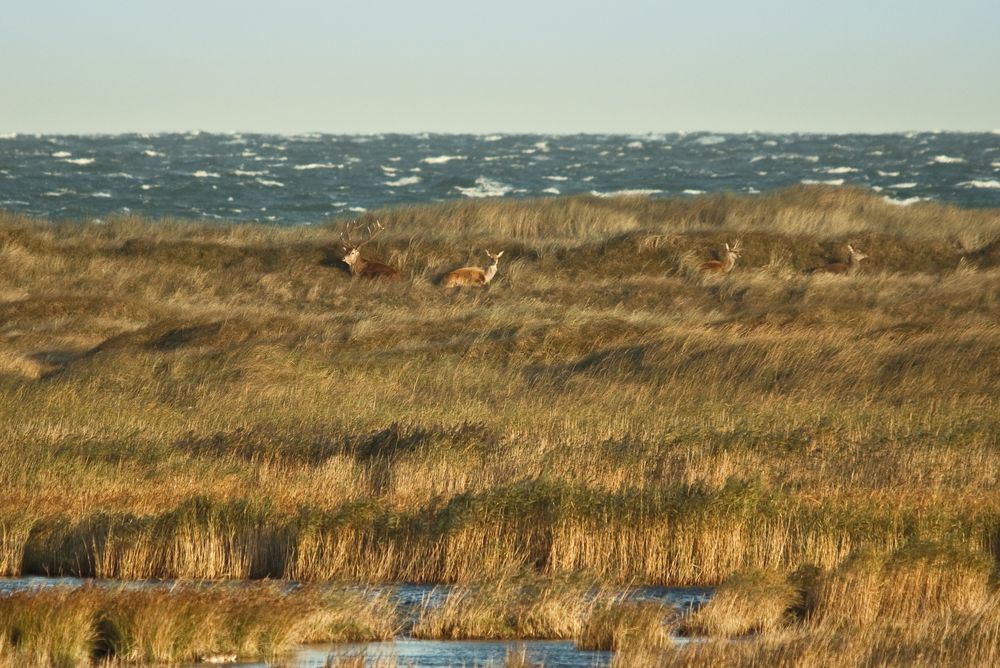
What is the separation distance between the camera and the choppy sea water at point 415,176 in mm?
67938

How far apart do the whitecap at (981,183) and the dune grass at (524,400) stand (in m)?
34.4

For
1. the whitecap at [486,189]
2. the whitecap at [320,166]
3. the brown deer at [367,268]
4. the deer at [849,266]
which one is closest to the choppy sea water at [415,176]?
the whitecap at [486,189]

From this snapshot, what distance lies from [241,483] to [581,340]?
11.7 meters

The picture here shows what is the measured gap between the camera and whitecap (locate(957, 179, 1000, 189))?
244ft

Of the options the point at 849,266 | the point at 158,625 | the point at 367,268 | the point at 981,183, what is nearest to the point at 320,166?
the point at 981,183

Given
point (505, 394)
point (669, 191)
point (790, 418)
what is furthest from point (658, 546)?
point (669, 191)

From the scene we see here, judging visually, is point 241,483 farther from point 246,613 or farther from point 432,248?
point 432,248

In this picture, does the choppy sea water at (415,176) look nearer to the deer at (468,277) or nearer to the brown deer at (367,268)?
the deer at (468,277)

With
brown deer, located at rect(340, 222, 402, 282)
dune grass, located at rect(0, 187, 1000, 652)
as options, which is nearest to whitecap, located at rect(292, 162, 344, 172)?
dune grass, located at rect(0, 187, 1000, 652)

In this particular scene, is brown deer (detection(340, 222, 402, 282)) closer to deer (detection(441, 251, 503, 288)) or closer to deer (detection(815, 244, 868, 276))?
deer (detection(441, 251, 503, 288))

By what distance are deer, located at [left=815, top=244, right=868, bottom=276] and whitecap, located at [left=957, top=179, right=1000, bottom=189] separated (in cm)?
4098

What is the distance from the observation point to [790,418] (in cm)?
1802

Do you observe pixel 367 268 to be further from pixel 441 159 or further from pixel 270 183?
pixel 441 159

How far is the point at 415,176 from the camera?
3595 inches
